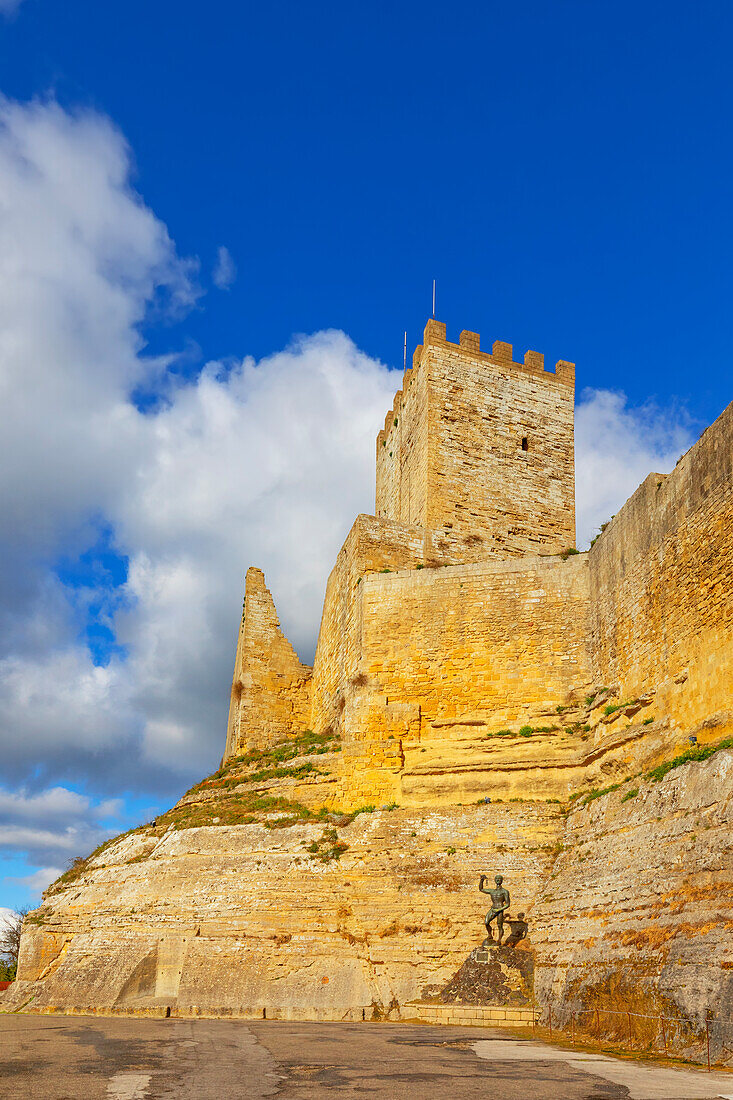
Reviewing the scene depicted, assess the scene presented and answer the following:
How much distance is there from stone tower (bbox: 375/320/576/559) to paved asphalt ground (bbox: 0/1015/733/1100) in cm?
1652

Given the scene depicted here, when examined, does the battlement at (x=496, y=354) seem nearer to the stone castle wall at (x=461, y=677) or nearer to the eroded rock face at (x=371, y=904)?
the stone castle wall at (x=461, y=677)

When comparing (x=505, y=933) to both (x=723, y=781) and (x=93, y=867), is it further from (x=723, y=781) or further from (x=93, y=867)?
(x=93, y=867)

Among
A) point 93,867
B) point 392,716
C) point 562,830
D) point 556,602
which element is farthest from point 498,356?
point 93,867

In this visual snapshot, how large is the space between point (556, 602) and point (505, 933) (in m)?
7.39

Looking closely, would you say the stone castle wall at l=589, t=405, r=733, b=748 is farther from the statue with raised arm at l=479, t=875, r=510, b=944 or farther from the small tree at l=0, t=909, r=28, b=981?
the small tree at l=0, t=909, r=28, b=981

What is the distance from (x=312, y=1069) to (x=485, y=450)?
21.5 metres

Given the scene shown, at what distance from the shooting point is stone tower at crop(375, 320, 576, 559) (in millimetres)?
26406

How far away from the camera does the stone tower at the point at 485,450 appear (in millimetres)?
26406

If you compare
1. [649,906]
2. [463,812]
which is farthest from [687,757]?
[463,812]

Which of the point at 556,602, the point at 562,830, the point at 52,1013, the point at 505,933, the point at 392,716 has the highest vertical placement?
the point at 556,602

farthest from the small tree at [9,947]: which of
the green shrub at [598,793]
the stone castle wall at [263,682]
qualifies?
the green shrub at [598,793]

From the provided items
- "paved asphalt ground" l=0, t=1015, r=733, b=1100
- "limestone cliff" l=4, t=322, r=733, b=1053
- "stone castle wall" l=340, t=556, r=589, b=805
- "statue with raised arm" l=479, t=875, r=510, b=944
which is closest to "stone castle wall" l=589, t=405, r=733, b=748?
"limestone cliff" l=4, t=322, r=733, b=1053

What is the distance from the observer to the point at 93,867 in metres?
19.7

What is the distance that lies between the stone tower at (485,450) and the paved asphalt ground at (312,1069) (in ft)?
54.2
